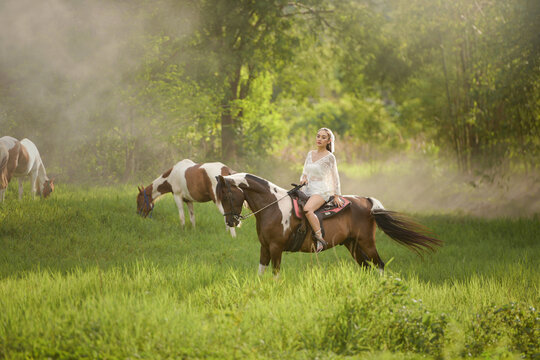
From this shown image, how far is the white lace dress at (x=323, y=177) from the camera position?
727 centimetres

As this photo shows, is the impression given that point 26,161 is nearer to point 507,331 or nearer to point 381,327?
point 381,327

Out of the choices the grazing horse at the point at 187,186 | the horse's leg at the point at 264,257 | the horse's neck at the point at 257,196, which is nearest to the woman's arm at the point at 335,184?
the horse's neck at the point at 257,196

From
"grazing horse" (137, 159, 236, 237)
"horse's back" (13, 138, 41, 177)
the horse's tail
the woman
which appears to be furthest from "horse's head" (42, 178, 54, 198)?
the horse's tail

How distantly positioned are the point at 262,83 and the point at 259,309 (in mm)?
18637

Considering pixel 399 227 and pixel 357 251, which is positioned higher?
pixel 399 227

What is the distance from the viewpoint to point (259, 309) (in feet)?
18.6

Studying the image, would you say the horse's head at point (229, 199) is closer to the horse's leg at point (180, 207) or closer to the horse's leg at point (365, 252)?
the horse's leg at point (365, 252)

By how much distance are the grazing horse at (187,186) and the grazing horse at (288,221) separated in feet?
15.7

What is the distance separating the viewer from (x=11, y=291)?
6.49 meters

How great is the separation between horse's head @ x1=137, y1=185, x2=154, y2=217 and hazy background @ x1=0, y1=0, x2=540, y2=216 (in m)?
5.54

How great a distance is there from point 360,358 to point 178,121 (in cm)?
1489

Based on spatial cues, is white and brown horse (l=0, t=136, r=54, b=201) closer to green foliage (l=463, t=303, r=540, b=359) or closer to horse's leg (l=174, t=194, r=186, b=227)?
horse's leg (l=174, t=194, r=186, b=227)

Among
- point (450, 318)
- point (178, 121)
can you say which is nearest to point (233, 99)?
point (178, 121)

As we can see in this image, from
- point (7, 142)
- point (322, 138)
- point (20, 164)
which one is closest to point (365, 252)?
point (322, 138)
